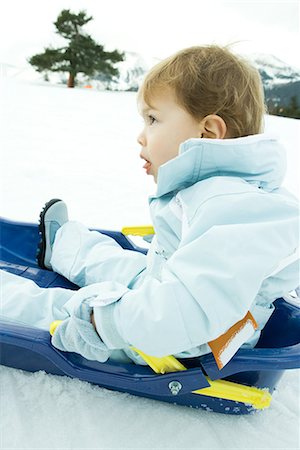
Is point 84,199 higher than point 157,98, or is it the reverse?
point 157,98

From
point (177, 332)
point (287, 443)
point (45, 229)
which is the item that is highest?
point (177, 332)

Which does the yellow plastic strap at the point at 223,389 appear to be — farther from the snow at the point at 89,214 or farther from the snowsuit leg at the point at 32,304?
the snowsuit leg at the point at 32,304

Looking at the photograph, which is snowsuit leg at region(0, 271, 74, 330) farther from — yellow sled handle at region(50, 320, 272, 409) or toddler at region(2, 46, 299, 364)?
yellow sled handle at region(50, 320, 272, 409)

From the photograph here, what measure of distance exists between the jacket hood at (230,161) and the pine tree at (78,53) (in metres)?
7.08

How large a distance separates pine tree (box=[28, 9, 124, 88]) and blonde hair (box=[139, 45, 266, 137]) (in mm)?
6933

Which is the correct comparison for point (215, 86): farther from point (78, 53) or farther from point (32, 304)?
point (78, 53)

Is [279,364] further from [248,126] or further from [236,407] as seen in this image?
[248,126]

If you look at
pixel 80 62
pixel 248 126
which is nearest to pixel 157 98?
pixel 248 126

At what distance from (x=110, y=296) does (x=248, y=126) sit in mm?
460

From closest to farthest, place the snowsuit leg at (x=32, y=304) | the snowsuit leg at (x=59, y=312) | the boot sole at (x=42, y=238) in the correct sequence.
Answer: the snowsuit leg at (x=59, y=312) < the snowsuit leg at (x=32, y=304) < the boot sole at (x=42, y=238)

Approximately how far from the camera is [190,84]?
38.3 inches

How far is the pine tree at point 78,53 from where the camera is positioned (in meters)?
7.68

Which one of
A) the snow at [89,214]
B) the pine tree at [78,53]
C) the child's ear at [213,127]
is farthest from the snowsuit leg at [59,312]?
the pine tree at [78,53]

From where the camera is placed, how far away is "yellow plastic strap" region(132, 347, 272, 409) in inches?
35.8
